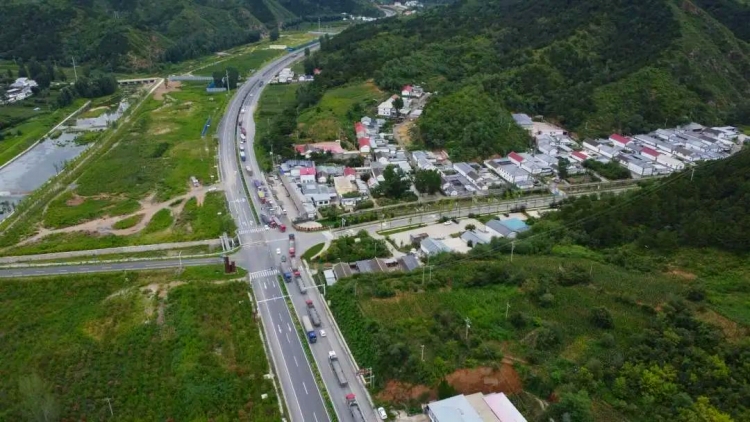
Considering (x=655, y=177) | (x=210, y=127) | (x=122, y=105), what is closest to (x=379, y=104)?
(x=210, y=127)

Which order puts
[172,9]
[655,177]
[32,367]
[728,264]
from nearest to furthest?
[32,367], [728,264], [655,177], [172,9]

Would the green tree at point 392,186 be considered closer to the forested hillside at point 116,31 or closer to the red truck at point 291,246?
the red truck at point 291,246

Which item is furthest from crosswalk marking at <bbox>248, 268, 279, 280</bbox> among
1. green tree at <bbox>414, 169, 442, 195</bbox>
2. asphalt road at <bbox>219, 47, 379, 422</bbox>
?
green tree at <bbox>414, 169, 442, 195</bbox>

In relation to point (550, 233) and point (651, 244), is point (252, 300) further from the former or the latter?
point (651, 244)

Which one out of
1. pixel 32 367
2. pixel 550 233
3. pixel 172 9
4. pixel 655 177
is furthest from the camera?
pixel 172 9

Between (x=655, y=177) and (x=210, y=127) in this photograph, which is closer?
(x=655, y=177)

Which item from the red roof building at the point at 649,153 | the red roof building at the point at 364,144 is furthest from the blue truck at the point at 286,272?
the red roof building at the point at 649,153
